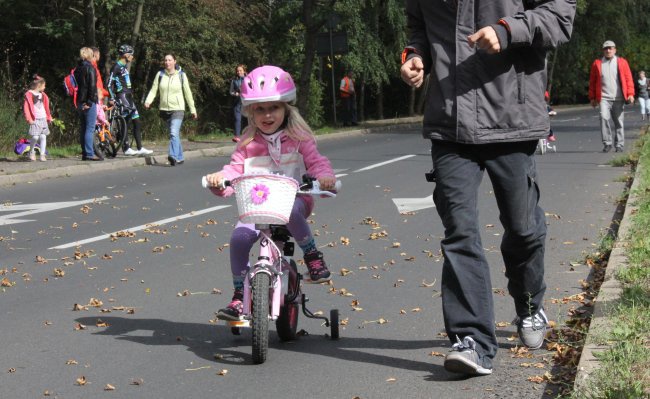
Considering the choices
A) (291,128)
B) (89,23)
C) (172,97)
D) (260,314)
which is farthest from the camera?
(89,23)

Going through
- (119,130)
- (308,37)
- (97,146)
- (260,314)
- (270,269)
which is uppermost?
(308,37)

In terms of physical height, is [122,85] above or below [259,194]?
above

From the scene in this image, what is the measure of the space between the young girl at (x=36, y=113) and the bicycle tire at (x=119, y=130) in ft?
4.57

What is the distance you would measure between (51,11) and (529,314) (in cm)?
2516

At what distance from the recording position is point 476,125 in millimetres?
5281

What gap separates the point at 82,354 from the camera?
630cm

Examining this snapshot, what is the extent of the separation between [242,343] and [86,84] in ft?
49.2

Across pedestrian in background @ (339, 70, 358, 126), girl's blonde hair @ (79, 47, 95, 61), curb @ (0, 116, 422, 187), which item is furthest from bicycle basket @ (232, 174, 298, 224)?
pedestrian in background @ (339, 70, 358, 126)

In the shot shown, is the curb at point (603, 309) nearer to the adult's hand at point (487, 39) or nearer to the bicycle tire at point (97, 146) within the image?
the adult's hand at point (487, 39)

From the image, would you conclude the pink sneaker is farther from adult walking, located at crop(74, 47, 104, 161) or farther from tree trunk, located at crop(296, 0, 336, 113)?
tree trunk, located at crop(296, 0, 336, 113)

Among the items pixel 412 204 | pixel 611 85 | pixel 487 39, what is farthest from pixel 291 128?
pixel 611 85

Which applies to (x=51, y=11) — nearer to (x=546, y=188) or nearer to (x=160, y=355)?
(x=546, y=188)

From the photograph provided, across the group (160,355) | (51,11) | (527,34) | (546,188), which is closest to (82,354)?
(160,355)

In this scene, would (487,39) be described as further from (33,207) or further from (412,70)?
(33,207)
